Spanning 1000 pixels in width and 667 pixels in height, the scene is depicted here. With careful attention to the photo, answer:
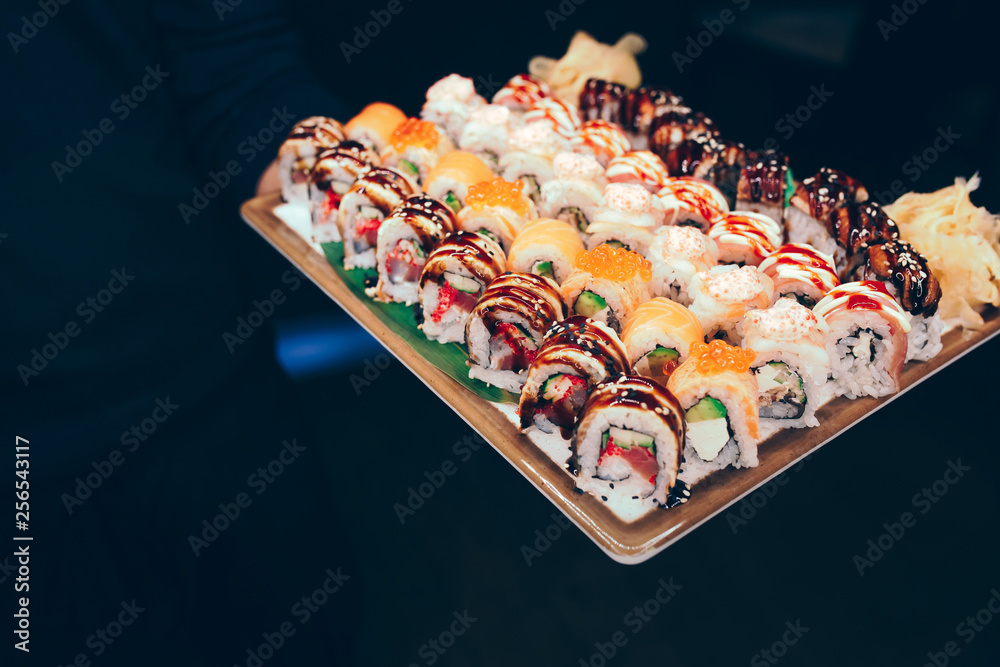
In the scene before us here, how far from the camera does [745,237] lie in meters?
2.24

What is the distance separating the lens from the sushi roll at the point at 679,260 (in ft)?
7.07

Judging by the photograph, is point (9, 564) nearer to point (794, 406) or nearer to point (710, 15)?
point (794, 406)

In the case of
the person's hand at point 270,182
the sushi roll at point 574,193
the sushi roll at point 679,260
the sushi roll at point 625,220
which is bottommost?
the sushi roll at point 679,260

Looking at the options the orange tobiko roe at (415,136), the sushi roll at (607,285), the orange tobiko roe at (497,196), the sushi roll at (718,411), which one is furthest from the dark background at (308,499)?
the orange tobiko roe at (497,196)

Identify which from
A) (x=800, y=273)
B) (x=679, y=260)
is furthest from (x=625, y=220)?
(x=800, y=273)

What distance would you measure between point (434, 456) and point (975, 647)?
1.84 metres

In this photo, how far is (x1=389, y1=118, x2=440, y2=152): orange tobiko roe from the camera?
9.18 feet

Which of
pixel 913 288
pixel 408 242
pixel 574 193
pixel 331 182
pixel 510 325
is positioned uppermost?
pixel 331 182

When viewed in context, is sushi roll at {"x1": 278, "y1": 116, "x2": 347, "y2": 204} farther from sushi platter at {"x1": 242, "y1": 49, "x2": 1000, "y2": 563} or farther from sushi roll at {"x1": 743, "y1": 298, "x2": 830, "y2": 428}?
sushi roll at {"x1": 743, "y1": 298, "x2": 830, "y2": 428}

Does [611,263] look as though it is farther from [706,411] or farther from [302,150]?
[302,150]

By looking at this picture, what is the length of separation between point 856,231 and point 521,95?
1.65 meters

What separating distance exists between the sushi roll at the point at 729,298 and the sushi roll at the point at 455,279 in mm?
643

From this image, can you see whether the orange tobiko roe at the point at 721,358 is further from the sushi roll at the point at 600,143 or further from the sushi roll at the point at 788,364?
the sushi roll at the point at 600,143

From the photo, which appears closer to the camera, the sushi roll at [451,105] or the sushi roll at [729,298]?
the sushi roll at [729,298]
